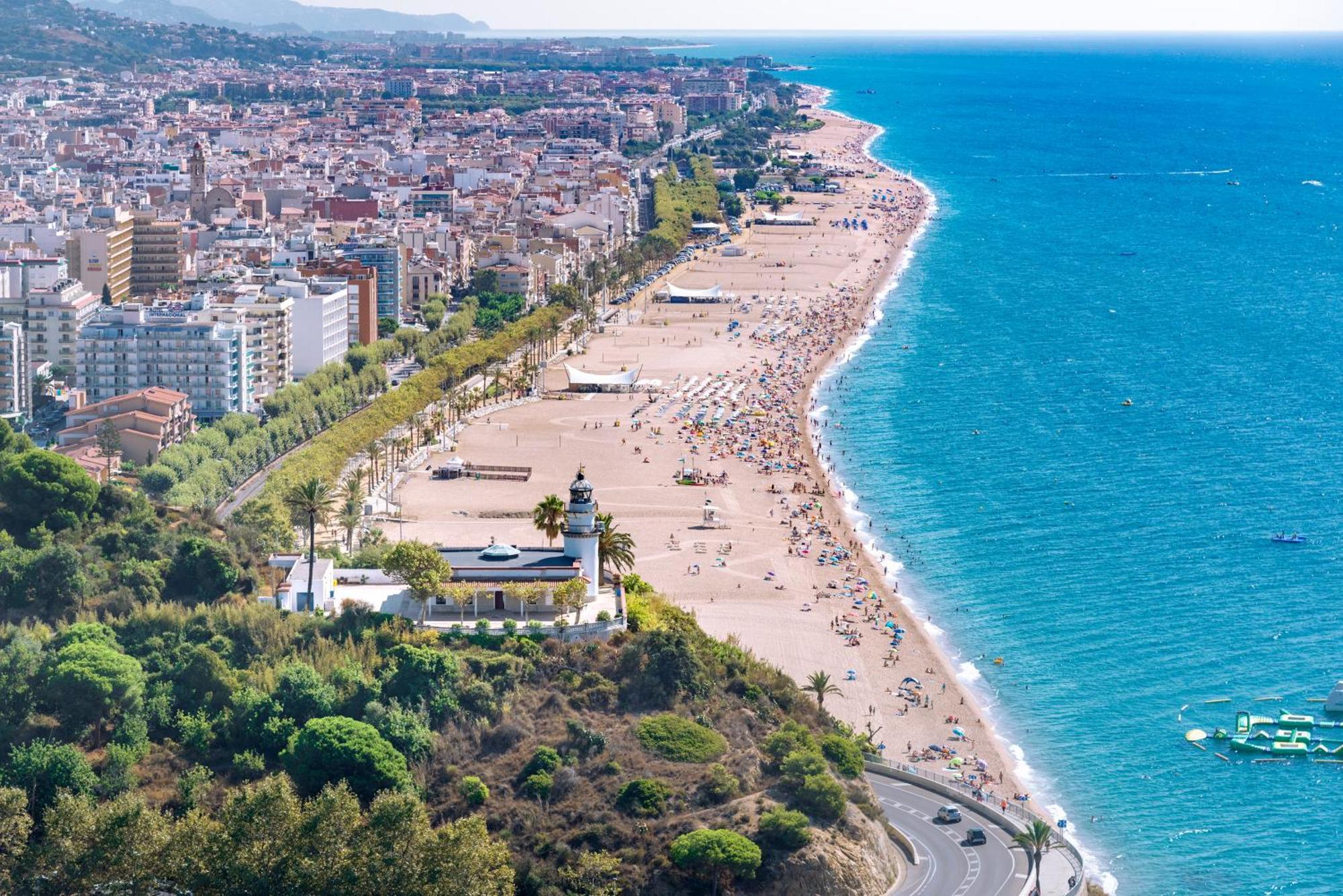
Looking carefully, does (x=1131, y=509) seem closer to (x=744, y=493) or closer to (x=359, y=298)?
(x=744, y=493)

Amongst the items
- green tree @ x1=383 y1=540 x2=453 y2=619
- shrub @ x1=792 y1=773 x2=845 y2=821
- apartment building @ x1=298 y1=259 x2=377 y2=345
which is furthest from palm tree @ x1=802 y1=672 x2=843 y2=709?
apartment building @ x1=298 y1=259 x2=377 y2=345

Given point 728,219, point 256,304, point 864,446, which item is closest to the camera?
point 864,446

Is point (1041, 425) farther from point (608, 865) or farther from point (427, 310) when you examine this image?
point (608, 865)

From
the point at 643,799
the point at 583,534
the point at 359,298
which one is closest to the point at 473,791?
the point at 643,799

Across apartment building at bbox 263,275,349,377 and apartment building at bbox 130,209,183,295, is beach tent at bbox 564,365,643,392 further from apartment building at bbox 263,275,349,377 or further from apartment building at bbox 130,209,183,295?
apartment building at bbox 130,209,183,295

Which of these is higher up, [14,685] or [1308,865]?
[14,685]

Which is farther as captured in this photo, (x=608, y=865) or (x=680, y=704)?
(x=680, y=704)

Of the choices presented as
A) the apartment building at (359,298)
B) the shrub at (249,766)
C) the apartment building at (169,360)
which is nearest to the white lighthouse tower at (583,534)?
the shrub at (249,766)

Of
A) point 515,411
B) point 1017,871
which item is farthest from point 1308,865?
point 515,411

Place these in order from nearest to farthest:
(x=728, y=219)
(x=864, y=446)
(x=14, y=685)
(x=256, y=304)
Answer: (x=14, y=685) → (x=864, y=446) → (x=256, y=304) → (x=728, y=219)
